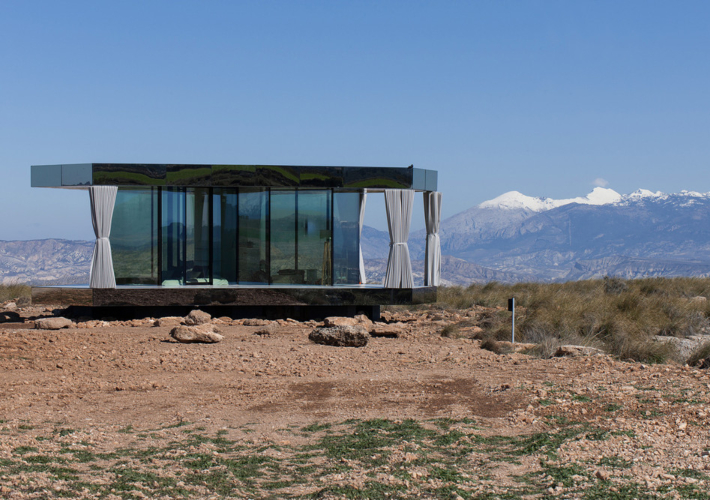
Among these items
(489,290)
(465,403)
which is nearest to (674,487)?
(465,403)

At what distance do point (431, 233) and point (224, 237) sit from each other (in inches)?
185

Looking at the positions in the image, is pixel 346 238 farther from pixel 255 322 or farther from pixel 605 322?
pixel 605 322

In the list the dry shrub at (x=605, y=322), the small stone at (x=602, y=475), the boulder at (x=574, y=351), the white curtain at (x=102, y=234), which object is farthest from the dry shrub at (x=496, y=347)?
the white curtain at (x=102, y=234)

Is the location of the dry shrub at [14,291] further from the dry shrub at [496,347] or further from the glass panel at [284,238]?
the dry shrub at [496,347]

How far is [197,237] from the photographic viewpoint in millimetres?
16016

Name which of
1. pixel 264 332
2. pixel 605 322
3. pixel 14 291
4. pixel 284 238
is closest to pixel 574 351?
pixel 605 322

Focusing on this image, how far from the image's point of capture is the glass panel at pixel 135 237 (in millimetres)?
15609

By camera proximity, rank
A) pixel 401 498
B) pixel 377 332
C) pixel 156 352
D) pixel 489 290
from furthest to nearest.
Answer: pixel 489 290 < pixel 377 332 < pixel 156 352 < pixel 401 498

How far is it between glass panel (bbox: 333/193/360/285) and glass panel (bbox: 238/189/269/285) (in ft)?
5.05

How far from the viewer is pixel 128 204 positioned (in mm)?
15648

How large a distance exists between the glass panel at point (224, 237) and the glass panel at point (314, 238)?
1.45m

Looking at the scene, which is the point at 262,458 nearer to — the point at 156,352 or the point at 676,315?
the point at 156,352

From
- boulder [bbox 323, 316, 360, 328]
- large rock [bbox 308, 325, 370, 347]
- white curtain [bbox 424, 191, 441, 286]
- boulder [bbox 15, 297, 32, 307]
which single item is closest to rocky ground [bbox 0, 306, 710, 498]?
large rock [bbox 308, 325, 370, 347]

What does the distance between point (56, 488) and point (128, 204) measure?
11.6 metres
